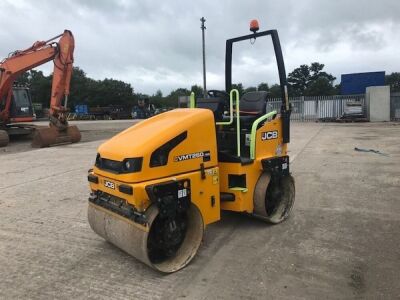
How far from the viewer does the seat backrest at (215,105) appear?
4.84 meters

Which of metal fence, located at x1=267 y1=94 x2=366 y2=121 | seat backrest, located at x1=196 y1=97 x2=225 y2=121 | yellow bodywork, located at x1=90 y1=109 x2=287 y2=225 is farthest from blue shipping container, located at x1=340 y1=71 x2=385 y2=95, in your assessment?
yellow bodywork, located at x1=90 y1=109 x2=287 y2=225

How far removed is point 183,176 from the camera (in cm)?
387

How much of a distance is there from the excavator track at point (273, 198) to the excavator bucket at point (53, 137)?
1195 cm

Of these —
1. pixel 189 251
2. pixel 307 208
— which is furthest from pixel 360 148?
pixel 189 251

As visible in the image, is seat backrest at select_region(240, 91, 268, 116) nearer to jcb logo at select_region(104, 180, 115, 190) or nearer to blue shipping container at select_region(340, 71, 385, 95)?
jcb logo at select_region(104, 180, 115, 190)

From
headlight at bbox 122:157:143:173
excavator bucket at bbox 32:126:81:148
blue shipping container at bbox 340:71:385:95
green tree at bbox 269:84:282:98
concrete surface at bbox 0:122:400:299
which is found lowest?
concrete surface at bbox 0:122:400:299

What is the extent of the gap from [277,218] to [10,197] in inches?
178

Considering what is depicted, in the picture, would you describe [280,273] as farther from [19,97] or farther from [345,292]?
[19,97]

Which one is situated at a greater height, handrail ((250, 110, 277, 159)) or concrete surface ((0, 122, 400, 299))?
handrail ((250, 110, 277, 159))

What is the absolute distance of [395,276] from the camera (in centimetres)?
362

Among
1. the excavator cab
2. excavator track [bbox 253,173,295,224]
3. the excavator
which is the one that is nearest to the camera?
excavator track [bbox 253,173,295,224]

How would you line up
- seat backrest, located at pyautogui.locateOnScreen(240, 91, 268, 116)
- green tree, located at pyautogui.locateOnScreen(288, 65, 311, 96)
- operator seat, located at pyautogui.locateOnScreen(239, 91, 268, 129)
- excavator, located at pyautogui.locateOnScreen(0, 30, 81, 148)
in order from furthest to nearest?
green tree, located at pyautogui.locateOnScreen(288, 65, 311, 96) < excavator, located at pyautogui.locateOnScreen(0, 30, 81, 148) < seat backrest, located at pyautogui.locateOnScreen(240, 91, 268, 116) < operator seat, located at pyautogui.locateOnScreen(239, 91, 268, 129)

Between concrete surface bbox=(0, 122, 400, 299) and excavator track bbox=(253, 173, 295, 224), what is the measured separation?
0.14 metres

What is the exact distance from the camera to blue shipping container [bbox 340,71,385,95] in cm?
3359
